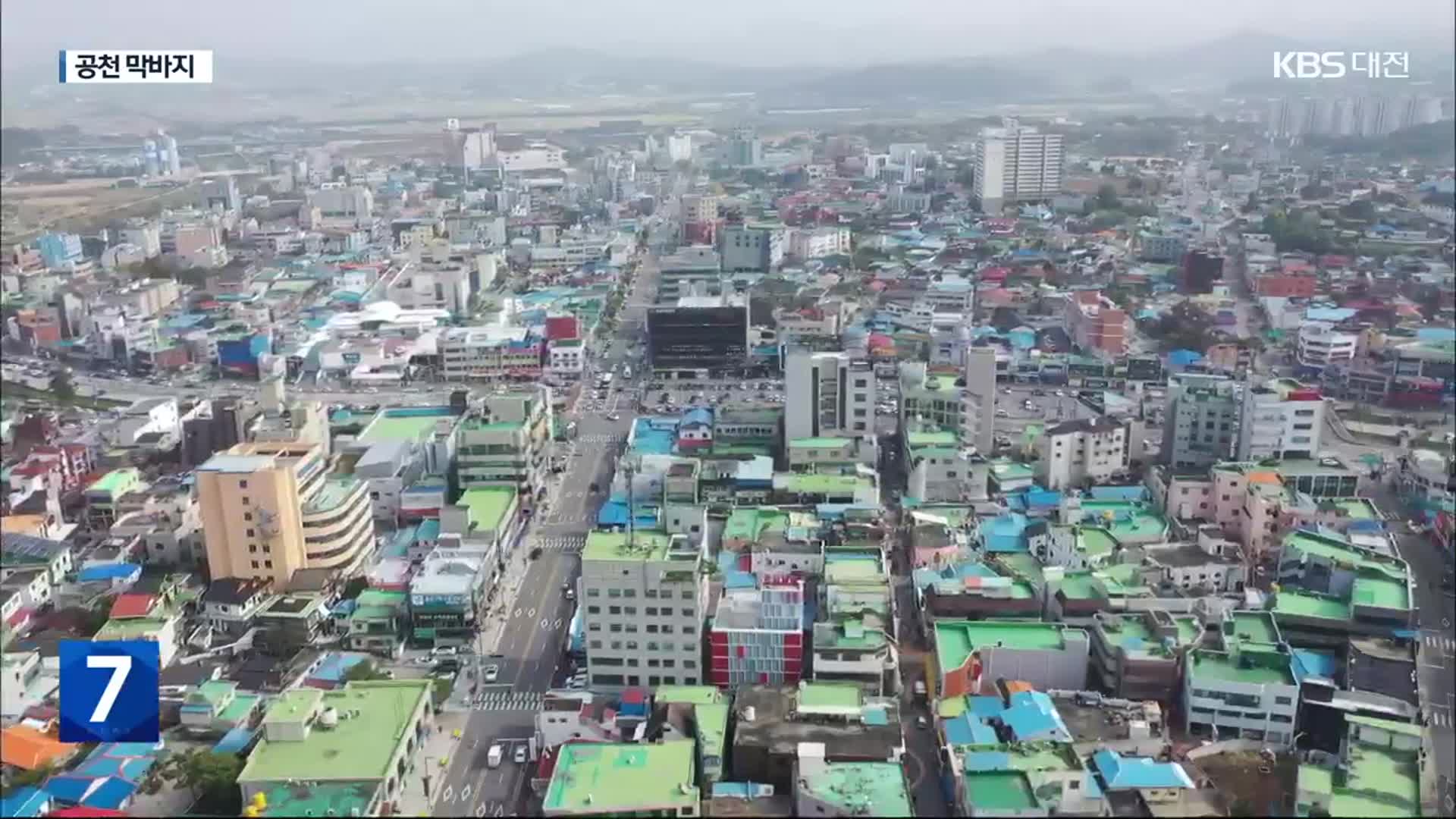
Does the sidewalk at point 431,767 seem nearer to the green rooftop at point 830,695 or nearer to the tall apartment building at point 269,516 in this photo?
the green rooftop at point 830,695

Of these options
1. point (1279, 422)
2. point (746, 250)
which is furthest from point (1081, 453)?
point (746, 250)

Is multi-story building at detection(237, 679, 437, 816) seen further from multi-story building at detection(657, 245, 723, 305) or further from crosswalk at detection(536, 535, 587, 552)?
multi-story building at detection(657, 245, 723, 305)

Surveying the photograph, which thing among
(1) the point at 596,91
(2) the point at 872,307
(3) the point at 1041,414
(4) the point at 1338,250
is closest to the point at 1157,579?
(3) the point at 1041,414

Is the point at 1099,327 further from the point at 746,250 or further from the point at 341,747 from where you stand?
the point at 341,747

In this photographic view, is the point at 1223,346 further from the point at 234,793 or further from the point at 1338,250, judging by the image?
the point at 234,793

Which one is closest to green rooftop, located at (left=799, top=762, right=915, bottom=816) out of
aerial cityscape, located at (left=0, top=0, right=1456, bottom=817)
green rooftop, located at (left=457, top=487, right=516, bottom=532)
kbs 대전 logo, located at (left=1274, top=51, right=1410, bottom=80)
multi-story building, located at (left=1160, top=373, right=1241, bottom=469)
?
aerial cityscape, located at (left=0, top=0, right=1456, bottom=817)

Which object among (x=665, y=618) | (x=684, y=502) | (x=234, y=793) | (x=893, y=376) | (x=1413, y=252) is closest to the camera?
(x=234, y=793)
